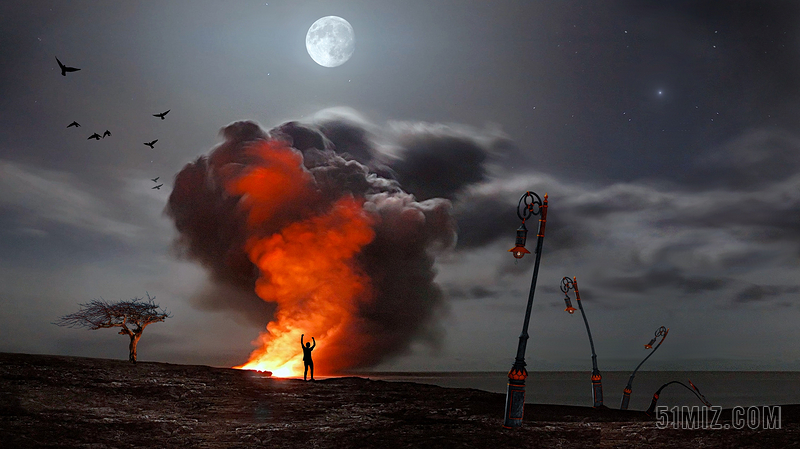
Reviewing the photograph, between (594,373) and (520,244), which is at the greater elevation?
(520,244)

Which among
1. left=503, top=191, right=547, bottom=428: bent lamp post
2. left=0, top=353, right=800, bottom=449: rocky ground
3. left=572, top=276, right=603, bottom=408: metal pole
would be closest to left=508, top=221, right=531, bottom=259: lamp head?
left=503, top=191, right=547, bottom=428: bent lamp post

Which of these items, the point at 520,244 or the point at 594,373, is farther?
the point at 594,373

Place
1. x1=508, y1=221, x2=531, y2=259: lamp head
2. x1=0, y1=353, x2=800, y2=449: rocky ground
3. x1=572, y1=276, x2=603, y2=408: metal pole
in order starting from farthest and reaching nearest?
x1=572, y1=276, x2=603, y2=408: metal pole
x1=508, y1=221, x2=531, y2=259: lamp head
x1=0, y1=353, x2=800, y2=449: rocky ground

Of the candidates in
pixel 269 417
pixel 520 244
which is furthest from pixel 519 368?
pixel 269 417

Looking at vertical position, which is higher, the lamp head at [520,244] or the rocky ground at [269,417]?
the lamp head at [520,244]

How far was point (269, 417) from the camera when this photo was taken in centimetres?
1938

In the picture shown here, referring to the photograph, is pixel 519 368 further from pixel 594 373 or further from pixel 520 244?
pixel 594 373

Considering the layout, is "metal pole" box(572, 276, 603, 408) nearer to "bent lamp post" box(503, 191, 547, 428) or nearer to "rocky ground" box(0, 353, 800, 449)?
"rocky ground" box(0, 353, 800, 449)

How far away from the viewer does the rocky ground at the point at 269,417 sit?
1487 centimetres

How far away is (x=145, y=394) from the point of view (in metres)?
21.4

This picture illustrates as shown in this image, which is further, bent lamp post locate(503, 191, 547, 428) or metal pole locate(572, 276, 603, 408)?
metal pole locate(572, 276, 603, 408)

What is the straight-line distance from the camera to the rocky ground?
585 inches

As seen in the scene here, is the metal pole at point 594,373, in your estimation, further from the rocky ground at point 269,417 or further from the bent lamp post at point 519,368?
the bent lamp post at point 519,368

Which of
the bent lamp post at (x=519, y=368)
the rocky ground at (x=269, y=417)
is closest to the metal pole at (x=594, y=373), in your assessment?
the rocky ground at (x=269, y=417)
